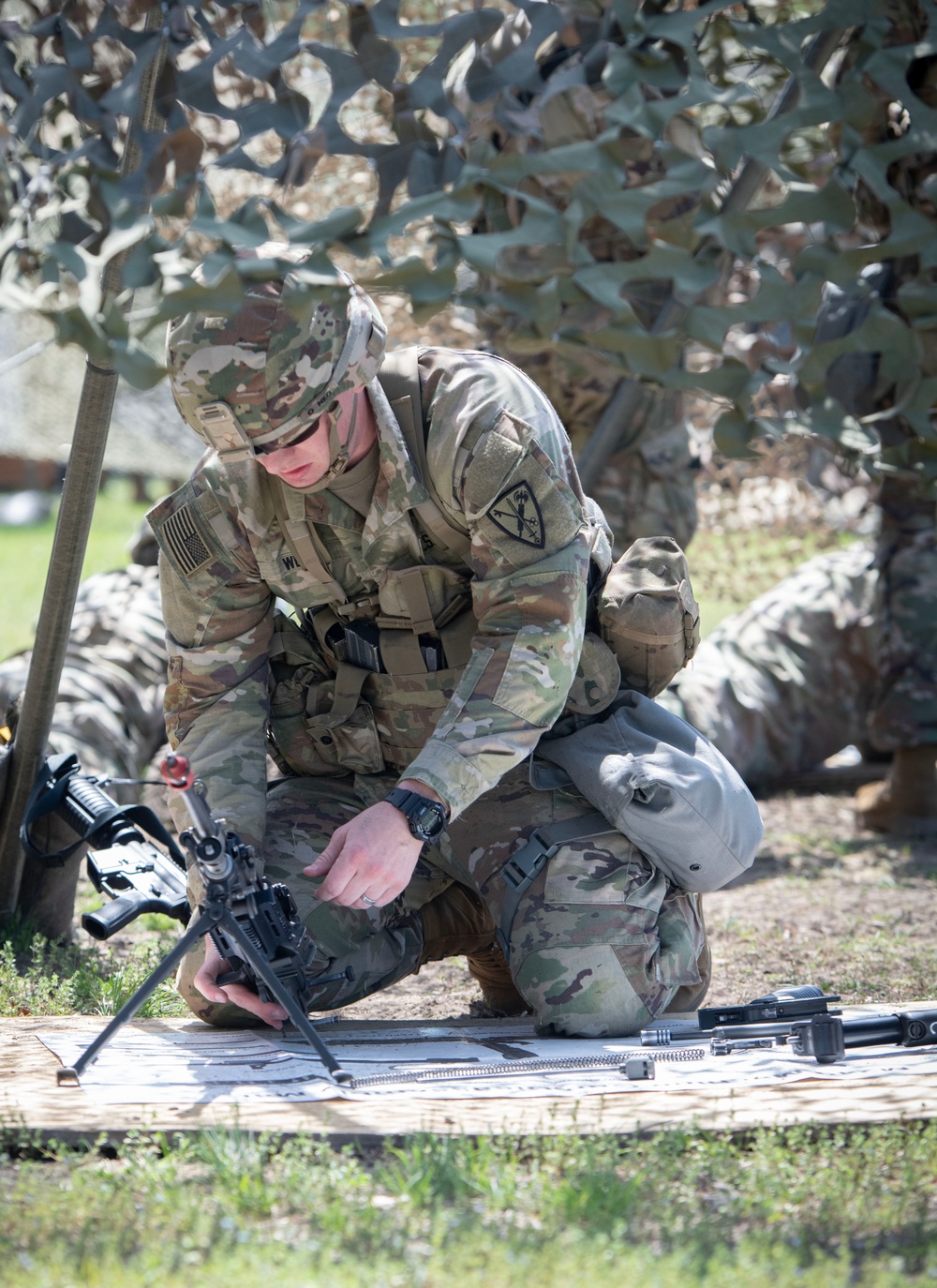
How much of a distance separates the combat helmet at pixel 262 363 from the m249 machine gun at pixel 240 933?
0.73 metres

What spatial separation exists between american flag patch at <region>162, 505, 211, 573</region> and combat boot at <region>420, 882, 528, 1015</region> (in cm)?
106

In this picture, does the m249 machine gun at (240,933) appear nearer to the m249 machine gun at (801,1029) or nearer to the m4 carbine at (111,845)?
the m4 carbine at (111,845)

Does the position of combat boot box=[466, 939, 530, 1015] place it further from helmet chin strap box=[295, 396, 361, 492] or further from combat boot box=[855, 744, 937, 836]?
combat boot box=[855, 744, 937, 836]

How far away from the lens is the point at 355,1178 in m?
2.12

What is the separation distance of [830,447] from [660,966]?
9.21 ft

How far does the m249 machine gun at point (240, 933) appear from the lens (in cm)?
256

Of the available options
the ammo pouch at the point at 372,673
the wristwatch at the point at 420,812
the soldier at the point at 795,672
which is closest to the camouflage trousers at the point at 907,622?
the soldier at the point at 795,672

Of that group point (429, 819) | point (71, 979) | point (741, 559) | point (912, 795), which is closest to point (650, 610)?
point (429, 819)

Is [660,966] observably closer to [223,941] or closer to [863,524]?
[223,941]

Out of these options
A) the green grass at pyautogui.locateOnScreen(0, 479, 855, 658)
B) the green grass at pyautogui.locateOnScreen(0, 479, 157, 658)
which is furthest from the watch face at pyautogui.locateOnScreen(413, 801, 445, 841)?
the green grass at pyautogui.locateOnScreen(0, 479, 157, 658)

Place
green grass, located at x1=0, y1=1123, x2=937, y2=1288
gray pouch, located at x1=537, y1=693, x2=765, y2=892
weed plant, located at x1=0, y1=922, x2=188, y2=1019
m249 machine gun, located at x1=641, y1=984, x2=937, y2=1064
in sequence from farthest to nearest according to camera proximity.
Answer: weed plant, located at x1=0, y1=922, x2=188, y2=1019 < gray pouch, located at x1=537, y1=693, x2=765, y2=892 < m249 machine gun, located at x1=641, y1=984, x2=937, y2=1064 < green grass, located at x1=0, y1=1123, x2=937, y2=1288

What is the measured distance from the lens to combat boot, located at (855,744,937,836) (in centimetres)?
579

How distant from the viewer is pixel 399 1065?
273 centimetres

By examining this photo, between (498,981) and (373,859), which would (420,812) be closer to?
(373,859)
